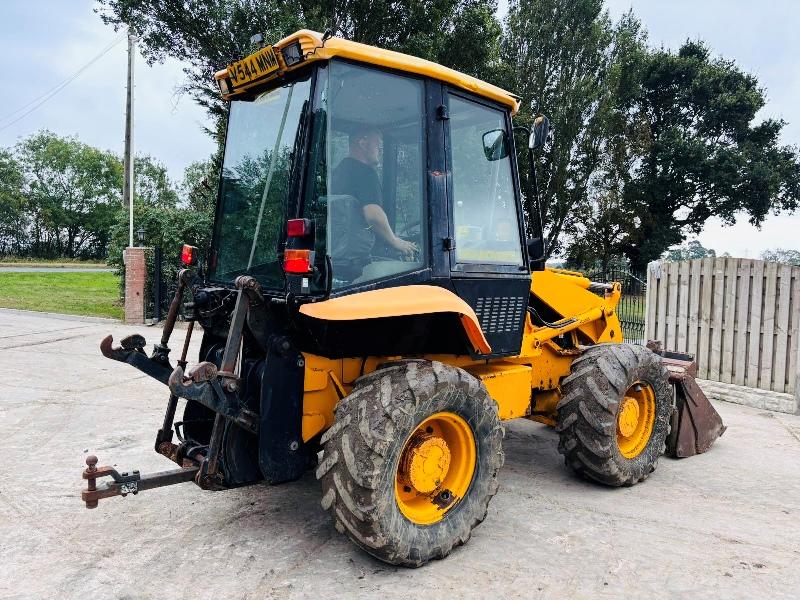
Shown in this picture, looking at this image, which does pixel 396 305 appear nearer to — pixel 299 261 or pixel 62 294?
pixel 299 261

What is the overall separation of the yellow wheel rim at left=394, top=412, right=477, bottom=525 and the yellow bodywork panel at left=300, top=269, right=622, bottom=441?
502mm

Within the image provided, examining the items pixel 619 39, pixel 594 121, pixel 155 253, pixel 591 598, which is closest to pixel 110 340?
pixel 591 598

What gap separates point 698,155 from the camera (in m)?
29.8

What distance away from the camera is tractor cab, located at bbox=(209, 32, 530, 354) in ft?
10.8

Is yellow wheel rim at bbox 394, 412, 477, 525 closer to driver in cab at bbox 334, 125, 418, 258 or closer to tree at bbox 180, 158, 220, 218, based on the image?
driver in cab at bbox 334, 125, 418, 258

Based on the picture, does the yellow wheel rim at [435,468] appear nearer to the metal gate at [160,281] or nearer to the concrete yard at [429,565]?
the concrete yard at [429,565]

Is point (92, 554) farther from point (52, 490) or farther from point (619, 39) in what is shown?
point (619, 39)

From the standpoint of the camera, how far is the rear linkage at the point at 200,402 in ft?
10.00

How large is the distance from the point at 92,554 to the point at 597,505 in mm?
3169

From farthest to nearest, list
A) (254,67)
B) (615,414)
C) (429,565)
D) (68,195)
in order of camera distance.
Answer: (68,195)
(615,414)
(254,67)
(429,565)

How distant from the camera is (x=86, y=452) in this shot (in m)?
5.25

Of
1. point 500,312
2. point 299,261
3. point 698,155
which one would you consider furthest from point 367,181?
point 698,155

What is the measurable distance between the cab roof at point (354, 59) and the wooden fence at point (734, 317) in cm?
532

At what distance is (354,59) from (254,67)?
2.14 ft
